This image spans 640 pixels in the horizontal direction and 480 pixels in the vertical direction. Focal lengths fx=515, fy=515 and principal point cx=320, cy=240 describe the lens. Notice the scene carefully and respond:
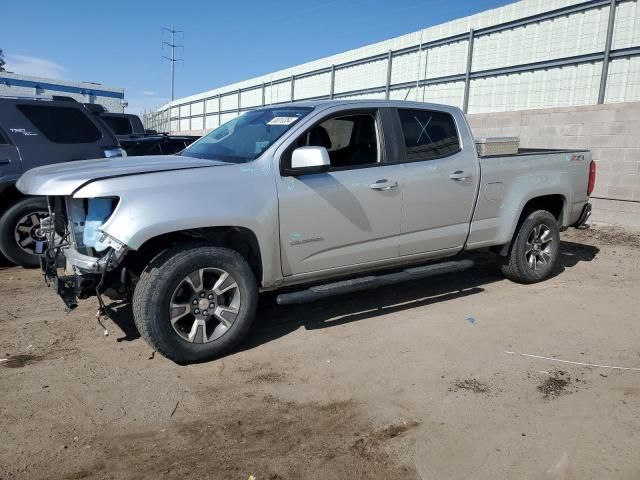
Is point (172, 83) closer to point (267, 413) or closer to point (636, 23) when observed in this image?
point (636, 23)

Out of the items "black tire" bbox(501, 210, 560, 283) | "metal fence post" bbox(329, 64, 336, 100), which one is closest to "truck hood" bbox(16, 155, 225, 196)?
"black tire" bbox(501, 210, 560, 283)

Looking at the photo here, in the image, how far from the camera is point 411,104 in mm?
5016

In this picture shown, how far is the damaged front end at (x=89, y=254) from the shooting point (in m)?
3.51

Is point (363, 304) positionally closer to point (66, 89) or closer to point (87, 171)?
point (87, 171)

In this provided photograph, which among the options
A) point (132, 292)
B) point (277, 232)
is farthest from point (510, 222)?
point (132, 292)

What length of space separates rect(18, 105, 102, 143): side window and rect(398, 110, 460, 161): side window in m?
4.17

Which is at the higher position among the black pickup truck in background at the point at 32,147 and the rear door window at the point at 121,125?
the rear door window at the point at 121,125

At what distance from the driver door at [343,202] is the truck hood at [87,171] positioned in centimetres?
72

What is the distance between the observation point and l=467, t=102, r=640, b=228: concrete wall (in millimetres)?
8844

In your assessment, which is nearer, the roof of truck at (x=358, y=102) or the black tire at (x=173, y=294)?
the black tire at (x=173, y=294)

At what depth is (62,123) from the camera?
6539 millimetres

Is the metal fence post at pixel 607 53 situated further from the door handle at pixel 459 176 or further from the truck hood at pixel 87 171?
the truck hood at pixel 87 171

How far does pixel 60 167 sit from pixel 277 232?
1817 mm

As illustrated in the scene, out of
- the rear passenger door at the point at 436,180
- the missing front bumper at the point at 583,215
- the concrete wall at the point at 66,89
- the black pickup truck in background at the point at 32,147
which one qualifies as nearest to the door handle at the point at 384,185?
the rear passenger door at the point at 436,180
